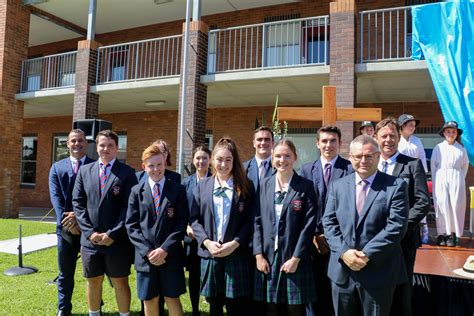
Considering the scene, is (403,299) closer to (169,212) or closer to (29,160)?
(169,212)

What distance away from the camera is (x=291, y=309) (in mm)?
3092

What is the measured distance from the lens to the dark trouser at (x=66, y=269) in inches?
162

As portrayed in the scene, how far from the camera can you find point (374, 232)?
109 inches

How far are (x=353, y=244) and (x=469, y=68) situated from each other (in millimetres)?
5689

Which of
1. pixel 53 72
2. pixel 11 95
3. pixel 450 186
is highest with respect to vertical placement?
pixel 53 72

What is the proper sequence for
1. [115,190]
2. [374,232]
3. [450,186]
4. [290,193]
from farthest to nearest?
1. [450,186]
2. [115,190]
3. [290,193]
4. [374,232]

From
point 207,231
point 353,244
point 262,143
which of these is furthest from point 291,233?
point 262,143

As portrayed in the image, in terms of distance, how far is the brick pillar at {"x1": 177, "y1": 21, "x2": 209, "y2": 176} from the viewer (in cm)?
1005

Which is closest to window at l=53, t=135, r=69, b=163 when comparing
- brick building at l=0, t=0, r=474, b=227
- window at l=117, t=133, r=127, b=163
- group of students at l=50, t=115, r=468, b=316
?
brick building at l=0, t=0, r=474, b=227

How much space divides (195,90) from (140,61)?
4.92m

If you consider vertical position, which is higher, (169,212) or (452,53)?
(452,53)

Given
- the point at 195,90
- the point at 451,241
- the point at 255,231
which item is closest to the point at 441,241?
the point at 451,241

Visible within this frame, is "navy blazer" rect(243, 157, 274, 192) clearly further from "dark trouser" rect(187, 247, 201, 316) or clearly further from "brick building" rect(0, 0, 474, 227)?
"brick building" rect(0, 0, 474, 227)

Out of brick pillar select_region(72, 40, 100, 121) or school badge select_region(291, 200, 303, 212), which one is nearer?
school badge select_region(291, 200, 303, 212)
